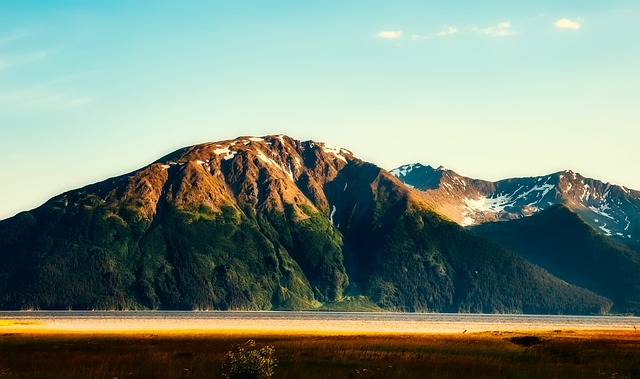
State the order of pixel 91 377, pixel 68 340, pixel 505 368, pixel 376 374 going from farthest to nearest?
pixel 68 340 → pixel 505 368 → pixel 376 374 → pixel 91 377

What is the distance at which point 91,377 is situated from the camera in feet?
173

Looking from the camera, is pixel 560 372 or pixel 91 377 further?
pixel 560 372

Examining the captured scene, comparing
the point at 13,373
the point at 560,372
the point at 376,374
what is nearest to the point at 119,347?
the point at 13,373

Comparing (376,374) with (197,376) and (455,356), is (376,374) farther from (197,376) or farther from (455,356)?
(455,356)

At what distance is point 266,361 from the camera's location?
48.7m

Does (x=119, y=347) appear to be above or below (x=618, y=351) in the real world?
above

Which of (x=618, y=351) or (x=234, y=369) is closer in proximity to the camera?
(x=234, y=369)

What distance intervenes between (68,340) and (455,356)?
168 ft


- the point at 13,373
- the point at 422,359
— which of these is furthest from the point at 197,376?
the point at 422,359

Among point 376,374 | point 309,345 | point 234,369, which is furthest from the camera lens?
point 309,345

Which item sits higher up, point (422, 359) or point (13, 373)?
point (13, 373)

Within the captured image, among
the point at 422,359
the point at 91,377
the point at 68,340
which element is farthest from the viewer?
the point at 68,340

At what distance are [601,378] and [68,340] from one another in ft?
222

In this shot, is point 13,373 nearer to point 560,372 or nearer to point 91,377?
point 91,377
